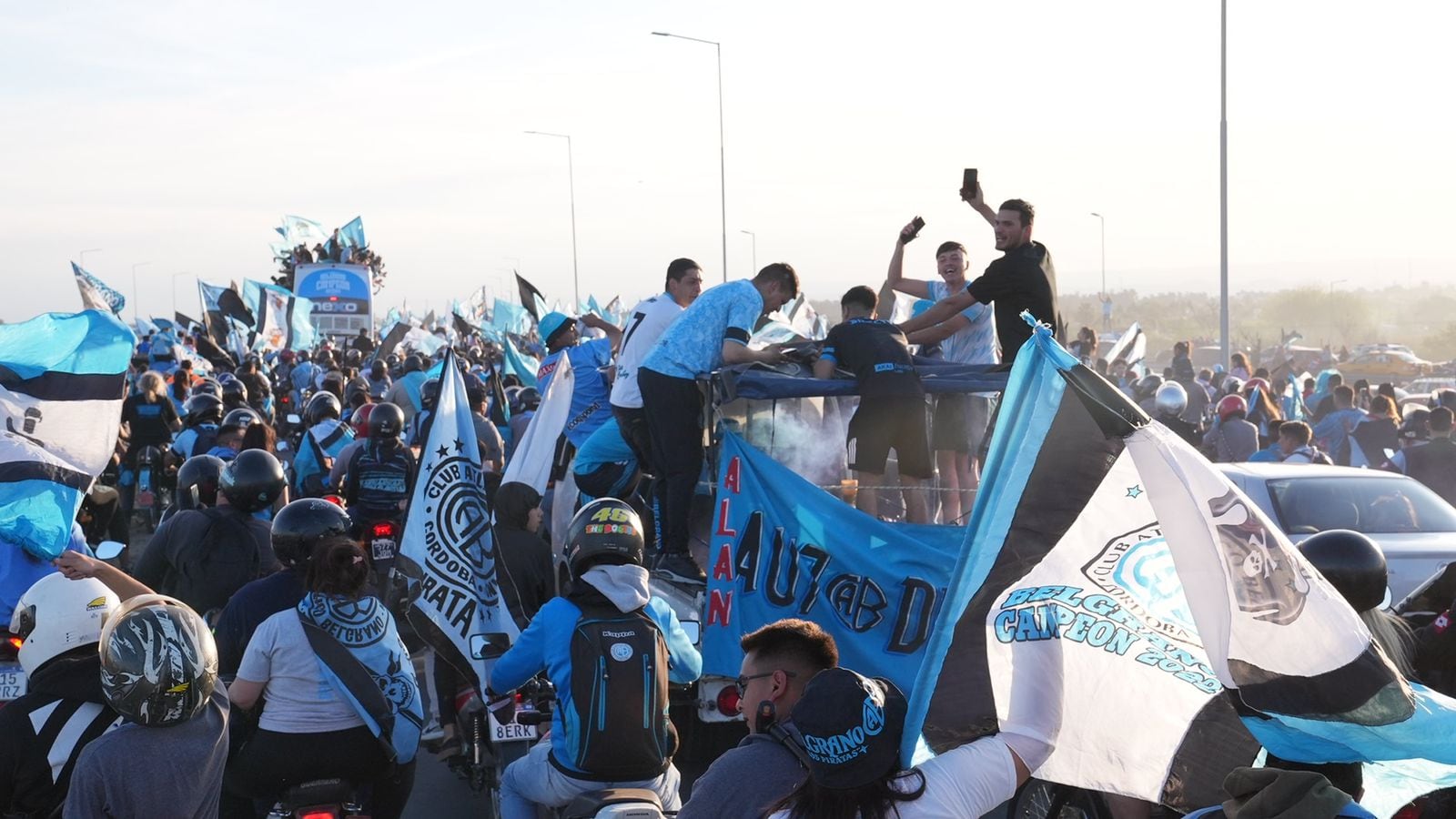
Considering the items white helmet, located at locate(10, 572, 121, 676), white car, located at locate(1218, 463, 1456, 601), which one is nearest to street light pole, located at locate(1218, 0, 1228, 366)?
white car, located at locate(1218, 463, 1456, 601)

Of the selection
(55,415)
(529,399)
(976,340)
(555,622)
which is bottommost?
(555,622)

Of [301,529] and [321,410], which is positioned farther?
[321,410]

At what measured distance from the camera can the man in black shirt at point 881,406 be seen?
823 cm

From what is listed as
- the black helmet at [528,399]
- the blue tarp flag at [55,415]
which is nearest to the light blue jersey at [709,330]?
the blue tarp flag at [55,415]

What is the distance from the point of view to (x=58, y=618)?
4.62 meters

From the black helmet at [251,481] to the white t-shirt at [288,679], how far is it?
80.2 inches

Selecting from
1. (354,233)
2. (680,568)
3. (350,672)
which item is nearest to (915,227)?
(680,568)

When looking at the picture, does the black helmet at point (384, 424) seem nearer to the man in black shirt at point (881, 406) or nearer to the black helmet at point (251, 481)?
the black helmet at point (251, 481)

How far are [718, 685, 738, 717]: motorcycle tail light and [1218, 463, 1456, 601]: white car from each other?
4.57m

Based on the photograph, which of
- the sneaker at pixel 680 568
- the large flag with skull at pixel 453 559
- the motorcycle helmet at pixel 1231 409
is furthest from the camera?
the motorcycle helmet at pixel 1231 409

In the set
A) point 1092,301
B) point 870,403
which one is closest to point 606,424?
point 870,403

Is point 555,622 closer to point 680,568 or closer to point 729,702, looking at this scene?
point 729,702

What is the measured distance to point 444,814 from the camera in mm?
7910

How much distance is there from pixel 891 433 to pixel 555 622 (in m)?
3.45
